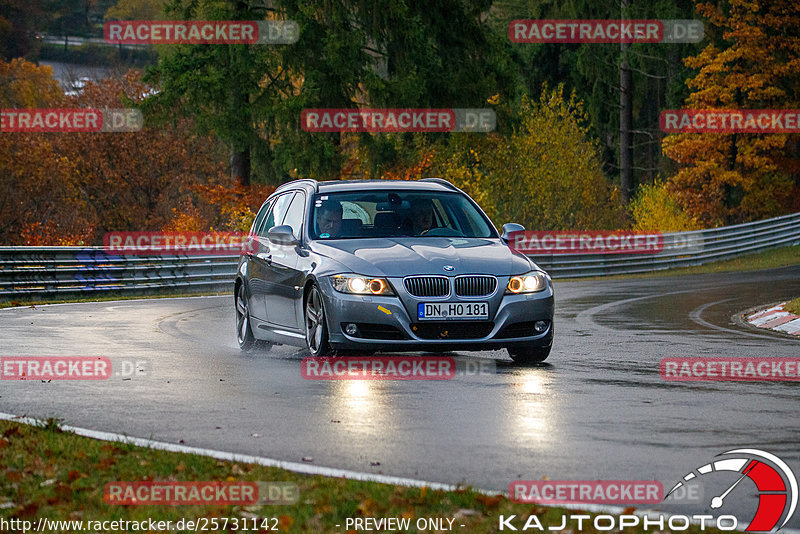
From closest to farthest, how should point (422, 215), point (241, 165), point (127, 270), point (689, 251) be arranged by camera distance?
point (422, 215) < point (127, 270) < point (689, 251) < point (241, 165)

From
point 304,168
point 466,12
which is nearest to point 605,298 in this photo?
point 304,168

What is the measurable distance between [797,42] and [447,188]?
4444 centimetres

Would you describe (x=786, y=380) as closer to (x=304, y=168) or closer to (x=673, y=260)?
(x=673, y=260)

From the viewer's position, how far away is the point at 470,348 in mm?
12414

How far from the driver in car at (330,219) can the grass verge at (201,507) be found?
564 cm

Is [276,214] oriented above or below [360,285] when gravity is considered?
above
